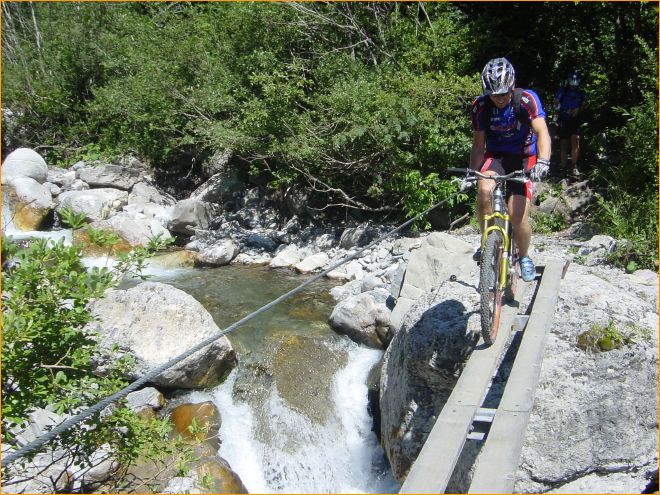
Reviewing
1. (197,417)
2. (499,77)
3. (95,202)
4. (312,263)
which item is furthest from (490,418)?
(95,202)

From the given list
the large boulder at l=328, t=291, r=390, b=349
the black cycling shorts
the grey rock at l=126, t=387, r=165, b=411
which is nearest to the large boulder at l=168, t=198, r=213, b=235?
the large boulder at l=328, t=291, r=390, b=349

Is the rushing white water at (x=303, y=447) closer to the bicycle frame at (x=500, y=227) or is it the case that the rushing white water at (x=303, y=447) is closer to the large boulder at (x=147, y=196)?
the bicycle frame at (x=500, y=227)

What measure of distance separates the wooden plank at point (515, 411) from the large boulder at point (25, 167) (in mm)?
15546

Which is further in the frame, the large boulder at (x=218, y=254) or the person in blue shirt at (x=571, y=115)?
the large boulder at (x=218, y=254)

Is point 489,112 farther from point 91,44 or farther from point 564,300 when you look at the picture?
point 91,44

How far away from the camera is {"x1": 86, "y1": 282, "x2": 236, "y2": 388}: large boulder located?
8117 mm

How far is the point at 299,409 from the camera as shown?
27.0 feet

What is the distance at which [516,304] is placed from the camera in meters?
5.48

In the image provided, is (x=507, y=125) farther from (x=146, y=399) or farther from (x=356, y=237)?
(x=356, y=237)

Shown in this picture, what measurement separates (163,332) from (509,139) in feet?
17.6

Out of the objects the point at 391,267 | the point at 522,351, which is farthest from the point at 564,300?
the point at 391,267

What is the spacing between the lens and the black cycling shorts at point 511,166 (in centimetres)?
518

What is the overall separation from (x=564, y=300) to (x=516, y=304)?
25.5 inches

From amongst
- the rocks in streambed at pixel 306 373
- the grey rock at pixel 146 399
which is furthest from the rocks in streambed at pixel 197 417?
the rocks in streambed at pixel 306 373
